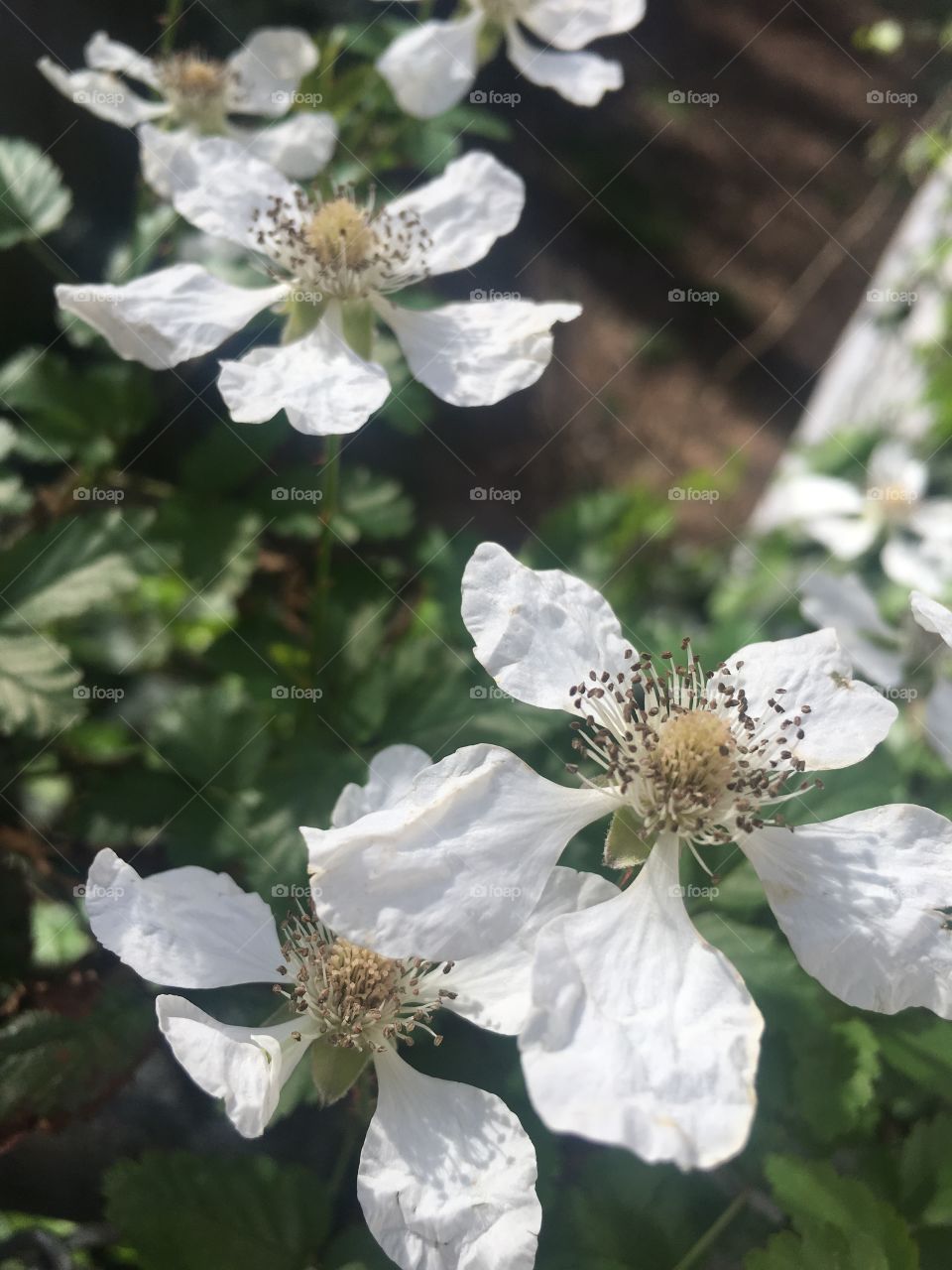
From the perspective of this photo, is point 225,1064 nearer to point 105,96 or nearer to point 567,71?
point 105,96

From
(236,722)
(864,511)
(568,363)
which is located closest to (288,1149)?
(236,722)

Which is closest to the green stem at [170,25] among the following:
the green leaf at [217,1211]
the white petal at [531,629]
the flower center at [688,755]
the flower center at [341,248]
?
the flower center at [341,248]

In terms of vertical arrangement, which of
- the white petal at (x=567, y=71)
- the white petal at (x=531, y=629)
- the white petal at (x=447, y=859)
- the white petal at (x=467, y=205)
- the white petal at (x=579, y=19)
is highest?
the white petal at (x=579, y=19)

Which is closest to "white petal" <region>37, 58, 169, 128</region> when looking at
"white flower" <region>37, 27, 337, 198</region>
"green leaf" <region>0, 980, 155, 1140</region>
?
"white flower" <region>37, 27, 337, 198</region>

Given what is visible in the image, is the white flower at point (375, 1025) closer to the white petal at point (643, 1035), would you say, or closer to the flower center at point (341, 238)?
the white petal at point (643, 1035)

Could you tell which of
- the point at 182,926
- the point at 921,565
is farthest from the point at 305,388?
the point at 921,565
